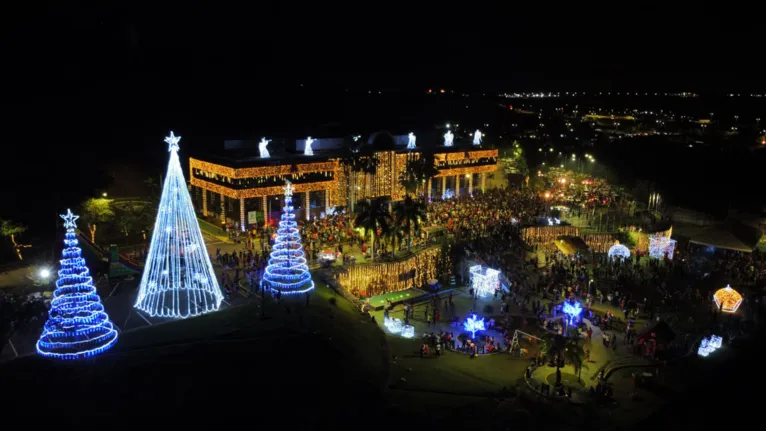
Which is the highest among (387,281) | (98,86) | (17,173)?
(98,86)

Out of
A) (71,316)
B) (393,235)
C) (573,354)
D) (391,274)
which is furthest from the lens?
(393,235)

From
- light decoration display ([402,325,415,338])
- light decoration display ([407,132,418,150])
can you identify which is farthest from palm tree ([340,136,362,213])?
light decoration display ([402,325,415,338])

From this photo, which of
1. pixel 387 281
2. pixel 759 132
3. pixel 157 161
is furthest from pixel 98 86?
pixel 759 132

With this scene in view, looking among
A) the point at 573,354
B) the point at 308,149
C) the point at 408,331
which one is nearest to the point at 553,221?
the point at 308,149

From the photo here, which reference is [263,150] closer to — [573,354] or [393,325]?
[393,325]

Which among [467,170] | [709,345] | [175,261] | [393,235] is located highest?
[467,170]

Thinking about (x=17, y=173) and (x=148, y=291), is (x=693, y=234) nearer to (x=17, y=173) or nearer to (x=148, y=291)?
(x=148, y=291)
